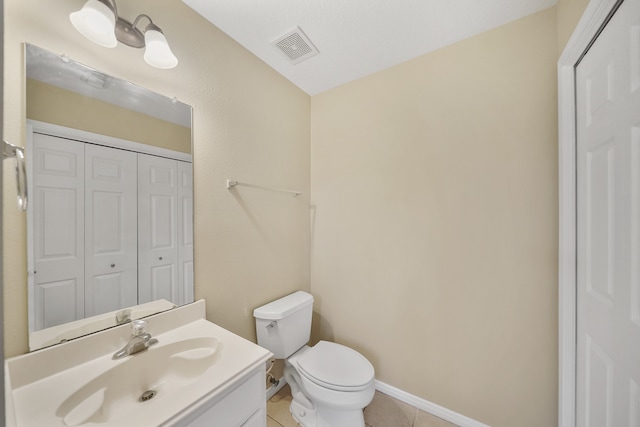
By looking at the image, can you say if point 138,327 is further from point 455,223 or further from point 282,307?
point 455,223

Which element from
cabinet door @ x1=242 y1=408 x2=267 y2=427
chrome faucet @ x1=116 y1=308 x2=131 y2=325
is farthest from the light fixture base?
cabinet door @ x1=242 y1=408 x2=267 y2=427

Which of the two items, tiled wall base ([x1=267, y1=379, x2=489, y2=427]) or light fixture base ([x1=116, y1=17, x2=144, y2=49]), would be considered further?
tiled wall base ([x1=267, y1=379, x2=489, y2=427])

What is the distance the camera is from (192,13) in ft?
3.97

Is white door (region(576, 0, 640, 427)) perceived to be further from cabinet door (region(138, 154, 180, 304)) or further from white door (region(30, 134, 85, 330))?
white door (region(30, 134, 85, 330))

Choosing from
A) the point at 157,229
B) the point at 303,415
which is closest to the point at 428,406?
the point at 303,415

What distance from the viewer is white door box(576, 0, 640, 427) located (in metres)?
0.72

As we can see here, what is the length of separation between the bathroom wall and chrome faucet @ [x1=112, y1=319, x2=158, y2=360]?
0.88 ft

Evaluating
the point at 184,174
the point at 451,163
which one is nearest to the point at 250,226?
the point at 184,174

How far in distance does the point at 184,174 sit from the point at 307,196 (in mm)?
982

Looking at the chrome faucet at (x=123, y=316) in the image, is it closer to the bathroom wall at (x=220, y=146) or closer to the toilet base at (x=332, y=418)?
the bathroom wall at (x=220, y=146)

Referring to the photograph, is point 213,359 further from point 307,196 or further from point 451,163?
point 451,163

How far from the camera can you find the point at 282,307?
1.50 metres

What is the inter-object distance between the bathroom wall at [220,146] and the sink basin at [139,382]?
10.2 inches

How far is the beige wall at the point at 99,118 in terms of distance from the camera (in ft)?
2.71
